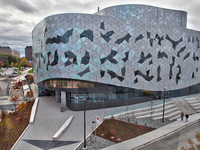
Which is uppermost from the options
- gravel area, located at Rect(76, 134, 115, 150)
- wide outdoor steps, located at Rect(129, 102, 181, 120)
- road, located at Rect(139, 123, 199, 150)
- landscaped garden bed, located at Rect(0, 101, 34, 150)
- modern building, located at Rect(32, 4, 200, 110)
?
modern building, located at Rect(32, 4, 200, 110)

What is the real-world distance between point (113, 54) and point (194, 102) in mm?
20560

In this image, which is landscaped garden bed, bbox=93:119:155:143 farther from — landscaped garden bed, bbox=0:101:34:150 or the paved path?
landscaped garden bed, bbox=0:101:34:150

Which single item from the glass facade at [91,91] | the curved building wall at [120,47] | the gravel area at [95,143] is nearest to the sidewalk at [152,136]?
the gravel area at [95,143]

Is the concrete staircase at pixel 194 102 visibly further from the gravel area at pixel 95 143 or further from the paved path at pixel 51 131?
the gravel area at pixel 95 143

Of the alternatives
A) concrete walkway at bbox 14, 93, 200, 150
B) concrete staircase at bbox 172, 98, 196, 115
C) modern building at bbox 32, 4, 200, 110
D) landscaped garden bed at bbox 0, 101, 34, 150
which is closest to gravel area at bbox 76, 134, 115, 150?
concrete walkway at bbox 14, 93, 200, 150

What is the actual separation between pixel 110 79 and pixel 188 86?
22.4 meters

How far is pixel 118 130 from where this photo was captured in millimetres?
17125

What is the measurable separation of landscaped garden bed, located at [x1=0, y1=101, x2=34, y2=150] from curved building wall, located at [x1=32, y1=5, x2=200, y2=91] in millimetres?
8394

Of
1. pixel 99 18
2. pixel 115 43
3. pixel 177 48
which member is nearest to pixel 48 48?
pixel 99 18

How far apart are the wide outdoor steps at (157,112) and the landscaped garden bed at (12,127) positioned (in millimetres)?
16357

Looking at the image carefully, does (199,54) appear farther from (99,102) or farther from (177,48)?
(99,102)

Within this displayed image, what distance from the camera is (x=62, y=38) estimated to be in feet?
83.4

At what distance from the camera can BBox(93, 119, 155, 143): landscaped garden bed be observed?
15.7m

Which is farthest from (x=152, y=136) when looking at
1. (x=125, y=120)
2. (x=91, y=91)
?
(x=91, y=91)
